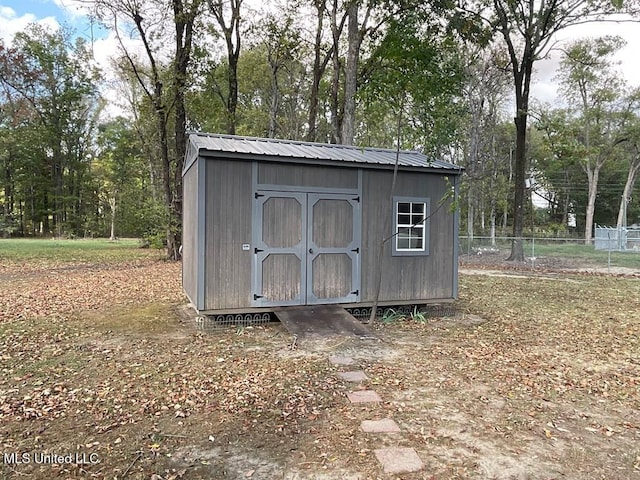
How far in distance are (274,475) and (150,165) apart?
26.3 meters

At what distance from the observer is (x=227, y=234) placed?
5992mm

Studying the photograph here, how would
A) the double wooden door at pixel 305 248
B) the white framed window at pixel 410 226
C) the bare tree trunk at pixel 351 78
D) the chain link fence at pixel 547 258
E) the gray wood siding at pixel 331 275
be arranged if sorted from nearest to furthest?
the double wooden door at pixel 305 248 < the gray wood siding at pixel 331 275 < the white framed window at pixel 410 226 < the bare tree trunk at pixel 351 78 < the chain link fence at pixel 547 258

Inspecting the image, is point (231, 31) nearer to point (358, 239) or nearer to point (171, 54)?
point (171, 54)

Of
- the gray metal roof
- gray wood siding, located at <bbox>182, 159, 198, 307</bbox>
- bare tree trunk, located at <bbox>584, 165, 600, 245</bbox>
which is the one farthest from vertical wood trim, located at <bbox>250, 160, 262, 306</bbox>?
bare tree trunk, located at <bbox>584, 165, 600, 245</bbox>

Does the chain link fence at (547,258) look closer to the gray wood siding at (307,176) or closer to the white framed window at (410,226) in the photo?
the white framed window at (410,226)

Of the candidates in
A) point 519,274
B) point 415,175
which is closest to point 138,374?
point 415,175

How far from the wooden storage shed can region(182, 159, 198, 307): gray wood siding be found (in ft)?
0.06

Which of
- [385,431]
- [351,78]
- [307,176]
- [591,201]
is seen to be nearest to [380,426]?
[385,431]

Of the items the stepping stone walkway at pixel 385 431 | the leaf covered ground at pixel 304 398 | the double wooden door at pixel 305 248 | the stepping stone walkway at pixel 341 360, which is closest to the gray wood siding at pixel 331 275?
the double wooden door at pixel 305 248

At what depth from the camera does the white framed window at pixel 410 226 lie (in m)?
6.93

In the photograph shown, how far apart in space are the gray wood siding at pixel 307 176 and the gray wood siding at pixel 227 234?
278 mm

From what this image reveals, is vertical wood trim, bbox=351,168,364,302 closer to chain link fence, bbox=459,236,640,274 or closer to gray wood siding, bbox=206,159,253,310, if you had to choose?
gray wood siding, bbox=206,159,253,310

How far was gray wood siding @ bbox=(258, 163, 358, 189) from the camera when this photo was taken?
A: 618 centimetres

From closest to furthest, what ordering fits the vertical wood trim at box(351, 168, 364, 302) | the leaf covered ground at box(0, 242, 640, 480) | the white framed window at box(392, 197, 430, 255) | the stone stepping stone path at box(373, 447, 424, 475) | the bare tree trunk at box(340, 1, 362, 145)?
the stone stepping stone path at box(373, 447, 424, 475)
the leaf covered ground at box(0, 242, 640, 480)
the vertical wood trim at box(351, 168, 364, 302)
the white framed window at box(392, 197, 430, 255)
the bare tree trunk at box(340, 1, 362, 145)
